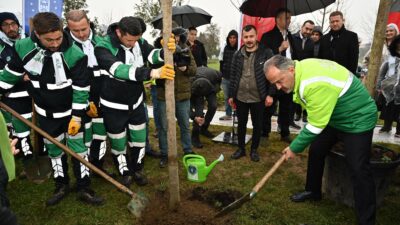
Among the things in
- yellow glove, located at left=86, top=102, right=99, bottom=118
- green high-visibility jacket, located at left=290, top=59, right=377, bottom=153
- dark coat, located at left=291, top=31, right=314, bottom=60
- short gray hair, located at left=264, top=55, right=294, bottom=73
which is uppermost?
dark coat, located at left=291, top=31, right=314, bottom=60

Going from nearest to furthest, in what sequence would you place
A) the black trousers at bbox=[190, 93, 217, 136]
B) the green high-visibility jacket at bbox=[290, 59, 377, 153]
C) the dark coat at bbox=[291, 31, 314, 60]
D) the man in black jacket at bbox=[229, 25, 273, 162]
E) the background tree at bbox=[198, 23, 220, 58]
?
1. the green high-visibility jacket at bbox=[290, 59, 377, 153]
2. the man in black jacket at bbox=[229, 25, 273, 162]
3. the black trousers at bbox=[190, 93, 217, 136]
4. the dark coat at bbox=[291, 31, 314, 60]
5. the background tree at bbox=[198, 23, 220, 58]

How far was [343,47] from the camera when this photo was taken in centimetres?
537

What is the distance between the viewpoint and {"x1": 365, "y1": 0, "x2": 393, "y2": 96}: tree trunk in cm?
372

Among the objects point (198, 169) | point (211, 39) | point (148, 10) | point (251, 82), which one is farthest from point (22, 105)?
point (211, 39)

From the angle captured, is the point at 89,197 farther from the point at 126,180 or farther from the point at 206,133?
the point at 206,133

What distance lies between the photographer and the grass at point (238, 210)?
350 cm

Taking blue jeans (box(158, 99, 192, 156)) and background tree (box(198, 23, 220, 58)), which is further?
background tree (box(198, 23, 220, 58))

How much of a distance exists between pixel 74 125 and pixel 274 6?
3.93 metres

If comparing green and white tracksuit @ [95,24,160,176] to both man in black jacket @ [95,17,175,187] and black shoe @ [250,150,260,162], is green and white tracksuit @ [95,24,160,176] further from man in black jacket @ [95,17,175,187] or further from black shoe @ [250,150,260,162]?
black shoe @ [250,150,260,162]

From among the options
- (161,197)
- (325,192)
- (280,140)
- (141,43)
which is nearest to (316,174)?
(325,192)

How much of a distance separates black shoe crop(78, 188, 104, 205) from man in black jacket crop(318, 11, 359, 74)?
4.41 metres

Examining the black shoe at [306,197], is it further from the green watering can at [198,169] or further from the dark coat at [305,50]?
the dark coat at [305,50]

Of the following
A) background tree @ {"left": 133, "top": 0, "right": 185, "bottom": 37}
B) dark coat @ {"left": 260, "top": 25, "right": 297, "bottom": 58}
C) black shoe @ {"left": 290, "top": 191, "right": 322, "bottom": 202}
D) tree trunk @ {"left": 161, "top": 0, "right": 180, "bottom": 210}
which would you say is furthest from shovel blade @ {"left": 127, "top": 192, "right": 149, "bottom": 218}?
background tree @ {"left": 133, "top": 0, "right": 185, "bottom": 37}

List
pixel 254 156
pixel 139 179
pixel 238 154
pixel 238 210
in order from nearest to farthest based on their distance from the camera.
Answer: pixel 238 210
pixel 139 179
pixel 254 156
pixel 238 154
